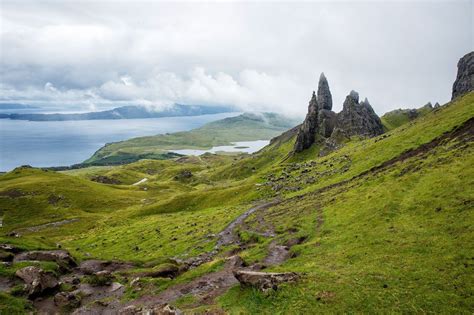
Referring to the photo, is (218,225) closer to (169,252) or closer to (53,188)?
(169,252)

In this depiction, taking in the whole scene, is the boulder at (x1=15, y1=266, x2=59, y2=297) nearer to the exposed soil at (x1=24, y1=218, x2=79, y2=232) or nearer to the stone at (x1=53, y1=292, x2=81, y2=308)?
the stone at (x1=53, y1=292, x2=81, y2=308)

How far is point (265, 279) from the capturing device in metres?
28.3

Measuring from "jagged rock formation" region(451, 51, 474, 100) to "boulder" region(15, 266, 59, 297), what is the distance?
168 metres

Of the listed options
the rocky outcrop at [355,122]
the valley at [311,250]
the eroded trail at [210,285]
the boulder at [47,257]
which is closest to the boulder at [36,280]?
the valley at [311,250]

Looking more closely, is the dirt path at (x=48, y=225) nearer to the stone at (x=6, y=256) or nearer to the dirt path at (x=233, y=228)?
the stone at (x=6, y=256)

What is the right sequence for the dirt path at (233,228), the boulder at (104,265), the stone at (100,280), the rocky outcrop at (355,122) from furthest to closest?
the rocky outcrop at (355,122) → the dirt path at (233,228) → the boulder at (104,265) → the stone at (100,280)

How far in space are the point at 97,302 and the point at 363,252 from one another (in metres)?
29.9

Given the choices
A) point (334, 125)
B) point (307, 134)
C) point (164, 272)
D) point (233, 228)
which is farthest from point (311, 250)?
point (334, 125)

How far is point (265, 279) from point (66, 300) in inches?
883

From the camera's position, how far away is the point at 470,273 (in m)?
24.7

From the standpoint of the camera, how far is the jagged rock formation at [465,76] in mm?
141075

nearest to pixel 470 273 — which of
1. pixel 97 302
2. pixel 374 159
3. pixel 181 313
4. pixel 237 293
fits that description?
pixel 237 293

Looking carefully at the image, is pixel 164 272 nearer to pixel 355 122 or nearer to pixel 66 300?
pixel 66 300

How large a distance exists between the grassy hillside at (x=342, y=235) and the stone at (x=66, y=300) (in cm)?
322
